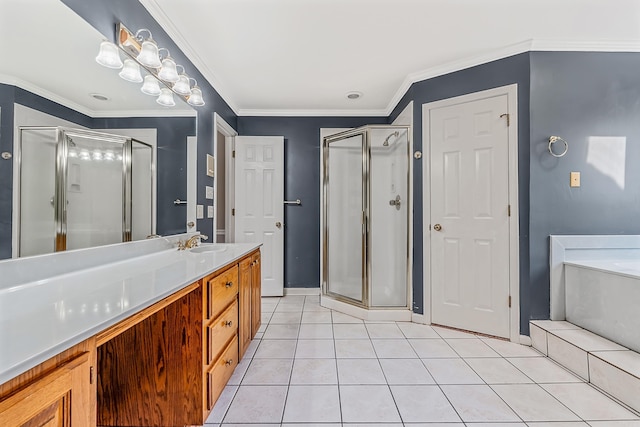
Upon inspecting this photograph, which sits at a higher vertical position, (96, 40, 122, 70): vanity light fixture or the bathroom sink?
(96, 40, 122, 70): vanity light fixture

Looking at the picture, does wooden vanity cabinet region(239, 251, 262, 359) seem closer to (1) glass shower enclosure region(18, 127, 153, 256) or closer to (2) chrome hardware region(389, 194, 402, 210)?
(1) glass shower enclosure region(18, 127, 153, 256)

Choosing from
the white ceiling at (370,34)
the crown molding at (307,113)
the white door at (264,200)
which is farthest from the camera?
the crown molding at (307,113)

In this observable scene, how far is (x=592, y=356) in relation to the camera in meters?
1.71

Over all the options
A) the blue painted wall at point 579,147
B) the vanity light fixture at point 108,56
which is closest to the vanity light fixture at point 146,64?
the vanity light fixture at point 108,56

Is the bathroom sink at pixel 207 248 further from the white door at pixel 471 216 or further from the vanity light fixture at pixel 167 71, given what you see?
the white door at pixel 471 216

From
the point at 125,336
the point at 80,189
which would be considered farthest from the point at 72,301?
the point at 80,189

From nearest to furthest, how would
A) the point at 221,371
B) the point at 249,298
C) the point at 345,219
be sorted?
the point at 221,371 → the point at 249,298 → the point at 345,219

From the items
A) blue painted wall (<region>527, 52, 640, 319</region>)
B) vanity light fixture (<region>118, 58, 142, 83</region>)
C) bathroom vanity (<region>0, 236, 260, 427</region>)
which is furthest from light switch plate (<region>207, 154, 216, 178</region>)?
blue painted wall (<region>527, 52, 640, 319</region>)

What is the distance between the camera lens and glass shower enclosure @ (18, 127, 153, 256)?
3.60 ft

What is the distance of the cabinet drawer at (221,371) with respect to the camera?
139 cm

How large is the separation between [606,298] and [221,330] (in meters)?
2.44

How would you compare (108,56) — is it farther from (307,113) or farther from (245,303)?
(307,113)

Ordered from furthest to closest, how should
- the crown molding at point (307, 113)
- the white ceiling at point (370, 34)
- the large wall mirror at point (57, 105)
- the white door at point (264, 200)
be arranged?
the crown molding at point (307, 113)
the white door at point (264, 200)
the white ceiling at point (370, 34)
the large wall mirror at point (57, 105)

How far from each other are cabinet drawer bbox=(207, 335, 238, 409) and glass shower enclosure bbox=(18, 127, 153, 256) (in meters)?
0.85
